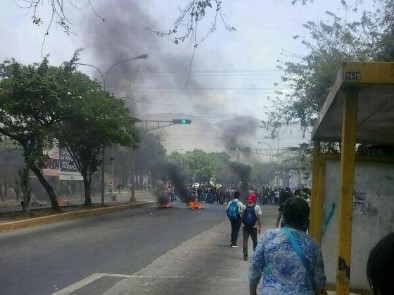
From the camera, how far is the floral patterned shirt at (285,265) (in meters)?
3.24

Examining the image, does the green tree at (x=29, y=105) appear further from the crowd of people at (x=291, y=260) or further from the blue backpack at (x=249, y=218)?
the crowd of people at (x=291, y=260)

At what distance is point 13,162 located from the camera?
32.6 meters

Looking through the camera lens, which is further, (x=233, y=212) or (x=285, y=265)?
(x=233, y=212)

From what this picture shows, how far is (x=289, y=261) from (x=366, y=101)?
119 cm

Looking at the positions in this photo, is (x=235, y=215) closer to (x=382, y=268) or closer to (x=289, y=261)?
(x=289, y=261)

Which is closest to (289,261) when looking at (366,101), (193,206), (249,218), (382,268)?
Result: (366,101)

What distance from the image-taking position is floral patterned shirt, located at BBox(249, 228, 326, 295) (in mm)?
3238

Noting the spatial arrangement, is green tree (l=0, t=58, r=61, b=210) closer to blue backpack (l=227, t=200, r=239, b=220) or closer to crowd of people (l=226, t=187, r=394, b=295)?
blue backpack (l=227, t=200, r=239, b=220)

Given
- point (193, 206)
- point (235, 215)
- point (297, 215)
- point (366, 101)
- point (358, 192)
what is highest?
point (366, 101)

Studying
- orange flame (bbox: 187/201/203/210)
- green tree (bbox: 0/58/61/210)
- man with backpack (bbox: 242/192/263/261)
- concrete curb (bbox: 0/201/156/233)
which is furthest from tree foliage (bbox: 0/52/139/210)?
man with backpack (bbox: 242/192/263/261)

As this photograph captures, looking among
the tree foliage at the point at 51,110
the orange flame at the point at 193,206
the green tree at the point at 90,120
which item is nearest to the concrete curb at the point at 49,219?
the tree foliage at the point at 51,110

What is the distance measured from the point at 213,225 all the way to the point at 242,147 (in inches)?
1293

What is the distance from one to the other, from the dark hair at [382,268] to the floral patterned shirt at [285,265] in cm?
185

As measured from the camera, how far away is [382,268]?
1398 millimetres
